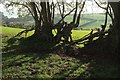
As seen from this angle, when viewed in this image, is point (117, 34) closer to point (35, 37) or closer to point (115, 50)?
point (115, 50)

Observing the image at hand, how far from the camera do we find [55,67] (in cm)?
1948

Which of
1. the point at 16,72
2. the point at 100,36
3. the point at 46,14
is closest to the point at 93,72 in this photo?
the point at 16,72

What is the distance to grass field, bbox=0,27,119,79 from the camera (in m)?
17.4

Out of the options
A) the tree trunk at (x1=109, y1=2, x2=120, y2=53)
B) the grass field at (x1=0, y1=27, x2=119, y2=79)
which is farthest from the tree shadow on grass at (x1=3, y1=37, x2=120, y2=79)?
the tree trunk at (x1=109, y1=2, x2=120, y2=53)

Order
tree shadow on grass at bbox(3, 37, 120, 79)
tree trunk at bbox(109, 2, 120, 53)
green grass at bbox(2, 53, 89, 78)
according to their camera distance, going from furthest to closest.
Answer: tree trunk at bbox(109, 2, 120, 53) < tree shadow on grass at bbox(3, 37, 120, 79) < green grass at bbox(2, 53, 89, 78)

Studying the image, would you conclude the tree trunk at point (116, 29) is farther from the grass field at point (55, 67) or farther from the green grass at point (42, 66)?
the green grass at point (42, 66)

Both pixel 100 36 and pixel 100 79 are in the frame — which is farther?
pixel 100 36

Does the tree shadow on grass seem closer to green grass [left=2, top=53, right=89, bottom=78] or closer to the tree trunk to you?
green grass [left=2, top=53, right=89, bottom=78]

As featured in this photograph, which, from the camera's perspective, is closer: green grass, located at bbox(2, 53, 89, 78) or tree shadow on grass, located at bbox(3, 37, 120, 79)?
green grass, located at bbox(2, 53, 89, 78)

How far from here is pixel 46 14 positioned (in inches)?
1414

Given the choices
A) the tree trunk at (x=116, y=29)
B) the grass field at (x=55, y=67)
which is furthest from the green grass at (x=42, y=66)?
the tree trunk at (x=116, y=29)

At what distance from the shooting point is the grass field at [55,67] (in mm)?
17438

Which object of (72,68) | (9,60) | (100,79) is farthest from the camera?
(9,60)

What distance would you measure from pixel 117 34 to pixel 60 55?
4868mm
